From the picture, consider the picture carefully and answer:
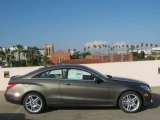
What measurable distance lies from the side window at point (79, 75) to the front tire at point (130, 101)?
103 cm

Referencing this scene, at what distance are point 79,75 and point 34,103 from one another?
Answer: 1.51 meters

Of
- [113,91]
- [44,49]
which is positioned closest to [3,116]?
[113,91]

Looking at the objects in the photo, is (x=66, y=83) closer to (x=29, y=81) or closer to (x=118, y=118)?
(x=29, y=81)

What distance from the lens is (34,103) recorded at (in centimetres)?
938

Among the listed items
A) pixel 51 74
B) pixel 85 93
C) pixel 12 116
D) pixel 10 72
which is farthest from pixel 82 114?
pixel 10 72

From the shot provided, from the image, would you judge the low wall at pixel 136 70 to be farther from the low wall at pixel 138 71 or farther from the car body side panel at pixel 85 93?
the car body side panel at pixel 85 93

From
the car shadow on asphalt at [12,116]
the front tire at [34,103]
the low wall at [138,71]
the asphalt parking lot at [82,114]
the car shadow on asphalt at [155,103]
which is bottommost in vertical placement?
the car shadow on asphalt at [12,116]

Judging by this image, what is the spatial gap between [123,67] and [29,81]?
681 centimetres

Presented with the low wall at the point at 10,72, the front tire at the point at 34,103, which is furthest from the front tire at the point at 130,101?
the low wall at the point at 10,72

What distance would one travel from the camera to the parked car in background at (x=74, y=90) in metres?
9.13

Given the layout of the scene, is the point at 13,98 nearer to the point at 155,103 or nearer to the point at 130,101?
the point at 130,101

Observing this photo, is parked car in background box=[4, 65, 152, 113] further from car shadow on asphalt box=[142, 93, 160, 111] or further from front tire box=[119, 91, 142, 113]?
car shadow on asphalt box=[142, 93, 160, 111]

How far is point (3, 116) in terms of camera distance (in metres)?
9.16

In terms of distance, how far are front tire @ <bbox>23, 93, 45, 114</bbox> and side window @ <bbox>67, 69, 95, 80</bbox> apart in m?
1.05
